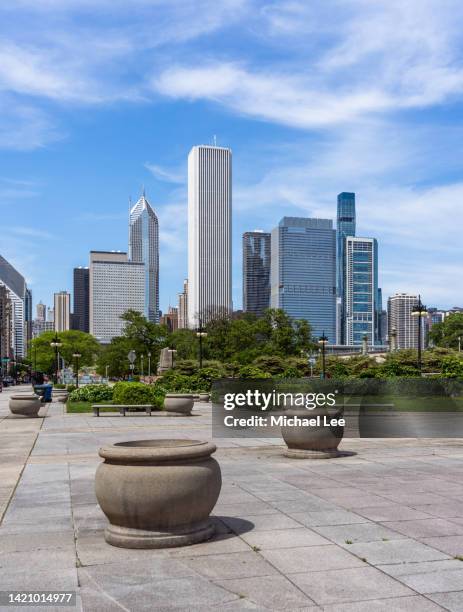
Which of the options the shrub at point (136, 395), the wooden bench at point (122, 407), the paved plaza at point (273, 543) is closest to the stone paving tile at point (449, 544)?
the paved plaza at point (273, 543)

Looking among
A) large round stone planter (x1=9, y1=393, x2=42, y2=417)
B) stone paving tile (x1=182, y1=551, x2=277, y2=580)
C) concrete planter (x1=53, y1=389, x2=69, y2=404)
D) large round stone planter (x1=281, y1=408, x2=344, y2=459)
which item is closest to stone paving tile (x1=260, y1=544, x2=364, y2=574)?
stone paving tile (x1=182, y1=551, x2=277, y2=580)

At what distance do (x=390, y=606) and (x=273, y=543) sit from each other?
7.42ft

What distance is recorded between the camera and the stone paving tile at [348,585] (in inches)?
241

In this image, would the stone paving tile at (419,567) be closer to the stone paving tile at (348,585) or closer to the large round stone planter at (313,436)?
the stone paving tile at (348,585)

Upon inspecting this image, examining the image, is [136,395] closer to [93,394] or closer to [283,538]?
[93,394]

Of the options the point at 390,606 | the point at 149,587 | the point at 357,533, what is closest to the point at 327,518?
the point at 357,533

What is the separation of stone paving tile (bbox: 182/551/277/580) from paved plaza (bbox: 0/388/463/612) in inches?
0.8

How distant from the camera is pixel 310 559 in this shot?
7285 millimetres

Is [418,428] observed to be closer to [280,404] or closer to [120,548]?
[280,404]

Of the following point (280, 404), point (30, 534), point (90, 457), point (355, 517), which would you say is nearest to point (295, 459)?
point (90, 457)

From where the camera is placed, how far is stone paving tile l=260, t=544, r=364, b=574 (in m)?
7.00

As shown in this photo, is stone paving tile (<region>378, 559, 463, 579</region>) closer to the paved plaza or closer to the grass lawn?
the paved plaza

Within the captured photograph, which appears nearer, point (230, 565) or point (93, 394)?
point (230, 565)

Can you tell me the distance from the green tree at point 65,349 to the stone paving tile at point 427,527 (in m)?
122
